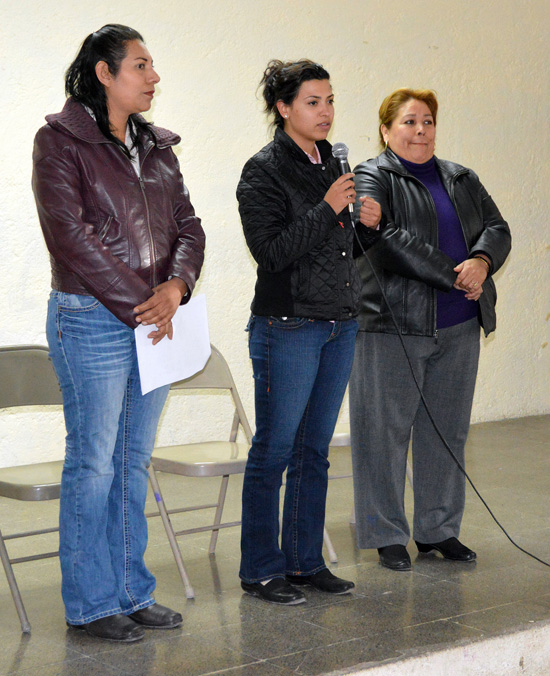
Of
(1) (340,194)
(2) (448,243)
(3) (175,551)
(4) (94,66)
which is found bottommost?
(3) (175,551)

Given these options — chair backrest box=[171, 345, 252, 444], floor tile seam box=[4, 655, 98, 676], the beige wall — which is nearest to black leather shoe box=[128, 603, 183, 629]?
floor tile seam box=[4, 655, 98, 676]

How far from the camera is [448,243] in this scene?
3.18 m

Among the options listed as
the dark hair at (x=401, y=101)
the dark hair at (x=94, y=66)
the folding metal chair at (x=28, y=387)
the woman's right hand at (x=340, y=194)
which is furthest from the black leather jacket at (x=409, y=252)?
the folding metal chair at (x=28, y=387)

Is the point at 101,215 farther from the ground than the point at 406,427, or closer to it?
farther from the ground

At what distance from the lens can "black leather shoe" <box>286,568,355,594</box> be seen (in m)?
2.81

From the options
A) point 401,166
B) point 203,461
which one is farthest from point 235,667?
point 401,166

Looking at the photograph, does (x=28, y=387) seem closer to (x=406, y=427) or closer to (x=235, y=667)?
(x=235, y=667)

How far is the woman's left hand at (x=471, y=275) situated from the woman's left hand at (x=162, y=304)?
1.04 m

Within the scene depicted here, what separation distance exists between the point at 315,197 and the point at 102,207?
2.32 ft

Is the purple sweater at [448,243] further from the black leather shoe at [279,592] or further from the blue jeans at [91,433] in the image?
the blue jeans at [91,433]

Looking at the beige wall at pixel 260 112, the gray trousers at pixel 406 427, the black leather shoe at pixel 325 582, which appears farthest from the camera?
the beige wall at pixel 260 112

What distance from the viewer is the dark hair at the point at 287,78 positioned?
2.74 meters

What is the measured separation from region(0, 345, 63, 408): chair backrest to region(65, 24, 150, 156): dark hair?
852mm

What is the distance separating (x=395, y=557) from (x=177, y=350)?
3.78 ft
